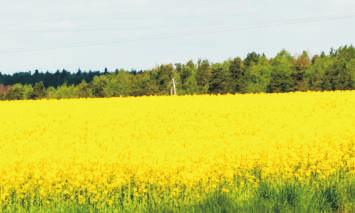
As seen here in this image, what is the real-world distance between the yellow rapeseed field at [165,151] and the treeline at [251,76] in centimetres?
4613

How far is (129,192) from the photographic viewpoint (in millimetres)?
10398

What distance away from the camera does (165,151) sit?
13.2 meters

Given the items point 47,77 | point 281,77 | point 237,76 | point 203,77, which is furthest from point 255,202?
point 47,77

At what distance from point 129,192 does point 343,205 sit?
3.23m

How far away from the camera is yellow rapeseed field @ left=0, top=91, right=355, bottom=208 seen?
1073 centimetres

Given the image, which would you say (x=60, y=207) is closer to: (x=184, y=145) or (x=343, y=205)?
(x=343, y=205)

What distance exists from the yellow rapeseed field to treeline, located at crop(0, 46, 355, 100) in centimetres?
4613

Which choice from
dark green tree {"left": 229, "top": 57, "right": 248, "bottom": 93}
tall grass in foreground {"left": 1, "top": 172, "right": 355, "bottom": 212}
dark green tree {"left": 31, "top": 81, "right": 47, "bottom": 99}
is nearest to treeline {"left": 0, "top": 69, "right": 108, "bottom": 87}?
dark green tree {"left": 31, "top": 81, "right": 47, "bottom": 99}

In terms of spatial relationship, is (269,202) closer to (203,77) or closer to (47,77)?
(203,77)

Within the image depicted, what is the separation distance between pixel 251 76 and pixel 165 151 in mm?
64563

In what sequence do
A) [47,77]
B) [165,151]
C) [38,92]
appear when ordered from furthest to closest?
[47,77] < [38,92] < [165,151]

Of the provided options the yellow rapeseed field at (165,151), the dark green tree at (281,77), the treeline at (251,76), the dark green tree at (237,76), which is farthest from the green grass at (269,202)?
the dark green tree at (237,76)

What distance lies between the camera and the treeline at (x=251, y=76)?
7131 cm

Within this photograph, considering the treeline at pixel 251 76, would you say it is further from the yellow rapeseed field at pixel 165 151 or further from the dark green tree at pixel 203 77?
the yellow rapeseed field at pixel 165 151
